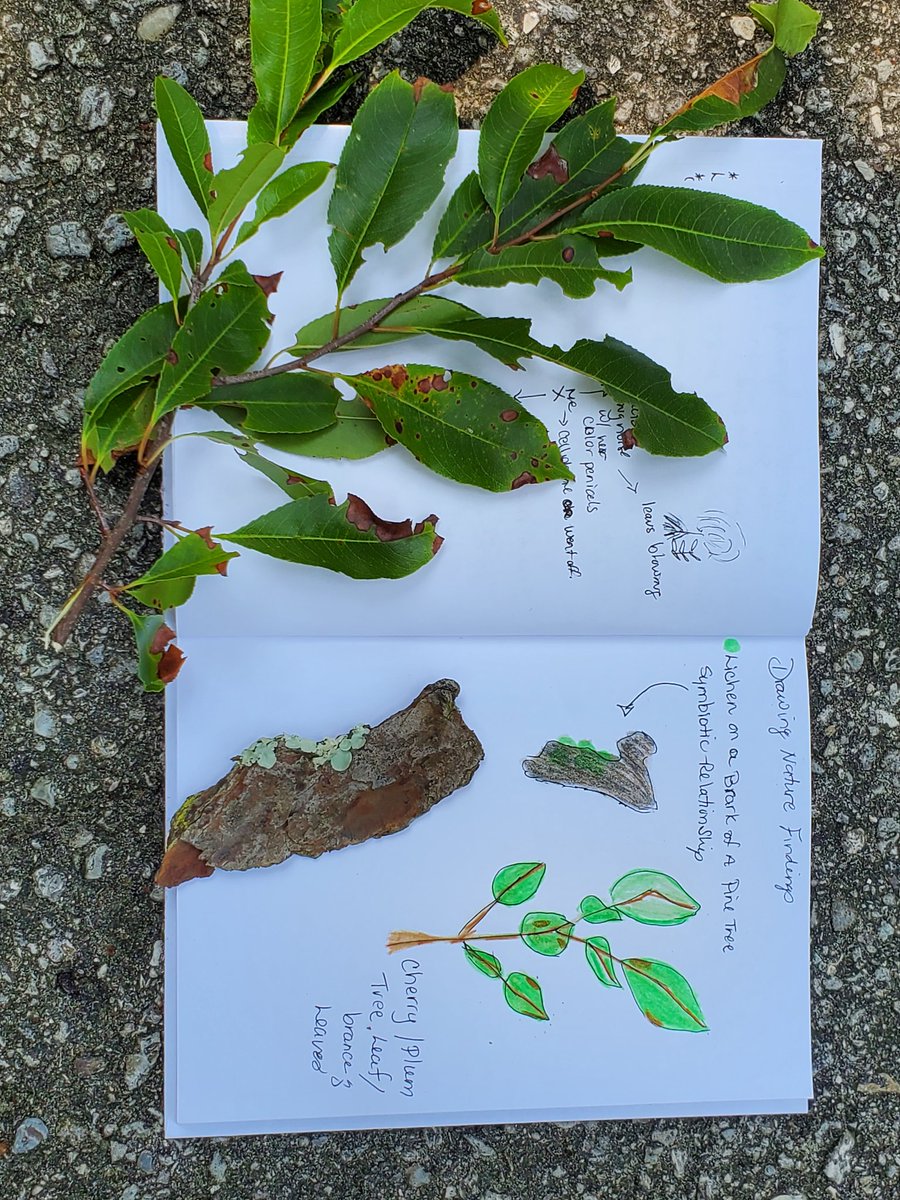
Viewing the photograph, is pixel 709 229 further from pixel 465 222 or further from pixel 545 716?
pixel 545 716

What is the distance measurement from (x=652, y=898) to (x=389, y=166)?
2.20 ft

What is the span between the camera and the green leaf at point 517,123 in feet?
2.25

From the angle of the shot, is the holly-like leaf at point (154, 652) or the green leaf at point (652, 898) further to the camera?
the green leaf at point (652, 898)

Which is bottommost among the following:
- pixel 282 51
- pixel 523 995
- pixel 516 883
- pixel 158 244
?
pixel 523 995

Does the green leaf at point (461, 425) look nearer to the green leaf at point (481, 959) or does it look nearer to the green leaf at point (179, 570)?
the green leaf at point (179, 570)

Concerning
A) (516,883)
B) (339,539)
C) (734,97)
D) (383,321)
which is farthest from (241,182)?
(516,883)

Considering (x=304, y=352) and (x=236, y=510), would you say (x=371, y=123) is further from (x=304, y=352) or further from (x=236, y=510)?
(x=236, y=510)

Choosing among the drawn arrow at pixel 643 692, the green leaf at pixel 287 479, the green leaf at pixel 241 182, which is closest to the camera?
the green leaf at pixel 241 182

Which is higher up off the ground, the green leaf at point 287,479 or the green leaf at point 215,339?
the green leaf at point 215,339

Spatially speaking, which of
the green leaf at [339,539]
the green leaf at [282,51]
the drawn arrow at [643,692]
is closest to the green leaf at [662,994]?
the drawn arrow at [643,692]

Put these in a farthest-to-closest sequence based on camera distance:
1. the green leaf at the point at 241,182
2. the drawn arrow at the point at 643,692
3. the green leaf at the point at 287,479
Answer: the drawn arrow at the point at 643,692
the green leaf at the point at 287,479
the green leaf at the point at 241,182

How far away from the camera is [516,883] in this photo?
860mm

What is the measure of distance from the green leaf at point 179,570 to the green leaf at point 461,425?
18cm

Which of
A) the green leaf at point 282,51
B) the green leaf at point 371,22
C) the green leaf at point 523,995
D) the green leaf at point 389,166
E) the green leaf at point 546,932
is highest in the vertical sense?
the green leaf at point 371,22
